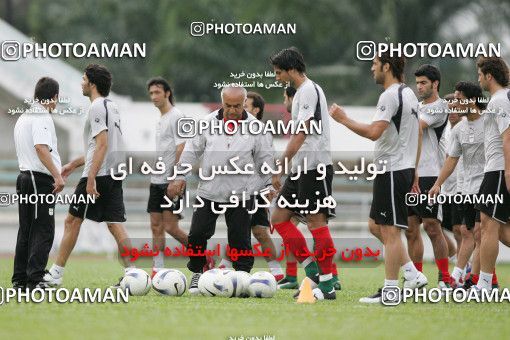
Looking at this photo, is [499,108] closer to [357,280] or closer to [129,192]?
[357,280]

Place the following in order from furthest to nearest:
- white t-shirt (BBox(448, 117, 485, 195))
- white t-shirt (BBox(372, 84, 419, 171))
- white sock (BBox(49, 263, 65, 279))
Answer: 1. white t-shirt (BBox(448, 117, 485, 195))
2. white sock (BBox(49, 263, 65, 279))
3. white t-shirt (BBox(372, 84, 419, 171))

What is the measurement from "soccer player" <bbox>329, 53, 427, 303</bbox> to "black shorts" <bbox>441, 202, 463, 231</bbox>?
3.02 metres

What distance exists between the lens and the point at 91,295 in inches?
478

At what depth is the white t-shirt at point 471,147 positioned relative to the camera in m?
14.0

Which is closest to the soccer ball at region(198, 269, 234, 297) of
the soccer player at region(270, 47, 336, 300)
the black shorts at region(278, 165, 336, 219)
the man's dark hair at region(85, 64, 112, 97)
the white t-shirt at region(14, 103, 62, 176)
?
the soccer player at region(270, 47, 336, 300)

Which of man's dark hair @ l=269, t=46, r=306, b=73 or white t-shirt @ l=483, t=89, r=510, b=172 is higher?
man's dark hair @ l=269, t=46, r=306, b=73

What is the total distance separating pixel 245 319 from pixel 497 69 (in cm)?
397

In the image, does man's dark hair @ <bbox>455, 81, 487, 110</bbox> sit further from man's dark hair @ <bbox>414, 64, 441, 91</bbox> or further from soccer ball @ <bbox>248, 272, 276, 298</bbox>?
soccer ball @ <bbox>248, 272, 276, 298</bbox>

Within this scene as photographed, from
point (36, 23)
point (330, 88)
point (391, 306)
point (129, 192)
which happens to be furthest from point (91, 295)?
point (36, 23)

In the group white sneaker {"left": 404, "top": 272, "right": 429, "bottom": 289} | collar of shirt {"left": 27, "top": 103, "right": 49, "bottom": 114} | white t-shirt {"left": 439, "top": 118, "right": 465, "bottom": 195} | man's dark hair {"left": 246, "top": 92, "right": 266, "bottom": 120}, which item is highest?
man's dark hair {"left": 246, "top": 92, "right": 266, "bottom": 120}

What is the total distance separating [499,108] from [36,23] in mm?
33896

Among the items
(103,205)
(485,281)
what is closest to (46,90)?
(103,205)

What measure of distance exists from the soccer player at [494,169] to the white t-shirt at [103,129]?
407 centimetres

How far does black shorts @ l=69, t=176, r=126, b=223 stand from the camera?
1370cm
